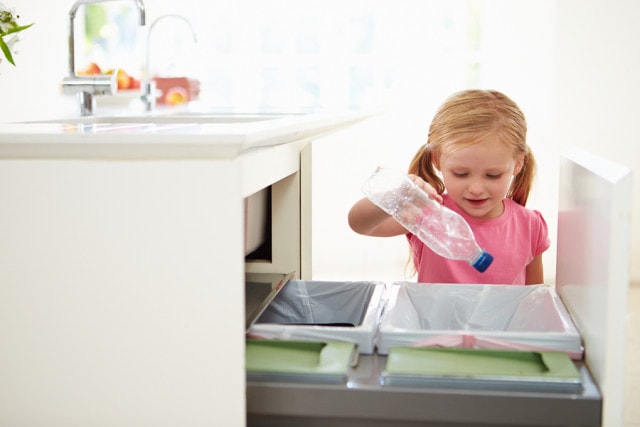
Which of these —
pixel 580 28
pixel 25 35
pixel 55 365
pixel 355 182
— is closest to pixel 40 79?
pixel 25 35

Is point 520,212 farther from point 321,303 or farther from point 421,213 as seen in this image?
point 321,303

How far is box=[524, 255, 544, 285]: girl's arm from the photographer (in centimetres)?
177

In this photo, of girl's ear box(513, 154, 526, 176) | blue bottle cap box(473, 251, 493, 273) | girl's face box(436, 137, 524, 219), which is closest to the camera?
blue bottle cap box(473, 251, 493, 273)

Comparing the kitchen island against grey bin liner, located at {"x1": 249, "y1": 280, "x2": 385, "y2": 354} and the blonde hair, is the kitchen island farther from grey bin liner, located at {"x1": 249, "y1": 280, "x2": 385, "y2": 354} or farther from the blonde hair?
the blonde hair

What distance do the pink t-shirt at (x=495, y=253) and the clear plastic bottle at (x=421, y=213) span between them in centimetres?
11

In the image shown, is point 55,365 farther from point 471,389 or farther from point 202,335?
point 471,389

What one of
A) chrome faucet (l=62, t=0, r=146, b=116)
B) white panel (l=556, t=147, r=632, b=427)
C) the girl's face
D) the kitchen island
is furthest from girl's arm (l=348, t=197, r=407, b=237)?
chrome faucet (l=62, t=0, r=146, b=116)

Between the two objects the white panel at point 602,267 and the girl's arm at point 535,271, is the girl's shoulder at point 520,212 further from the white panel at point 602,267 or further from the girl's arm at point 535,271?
the white panel at point 602,267

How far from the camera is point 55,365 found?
957 millimetres

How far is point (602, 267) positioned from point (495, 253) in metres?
0.71

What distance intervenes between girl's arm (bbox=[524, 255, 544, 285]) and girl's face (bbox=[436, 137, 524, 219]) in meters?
0.23

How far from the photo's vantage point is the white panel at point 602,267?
923 mm

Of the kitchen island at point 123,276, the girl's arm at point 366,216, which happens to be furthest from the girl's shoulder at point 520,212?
the kitchen island at point 123,276

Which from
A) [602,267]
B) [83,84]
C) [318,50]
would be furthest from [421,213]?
[318,50]
